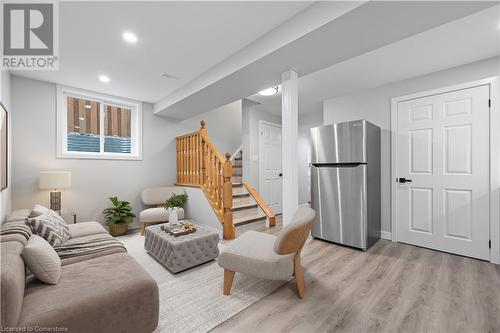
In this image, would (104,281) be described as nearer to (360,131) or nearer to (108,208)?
(108,208)

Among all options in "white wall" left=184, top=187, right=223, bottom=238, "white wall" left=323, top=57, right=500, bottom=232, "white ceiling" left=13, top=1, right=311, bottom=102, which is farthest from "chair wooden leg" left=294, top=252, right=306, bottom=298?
"white wall" left=323, top=57, right=500, bottom=232

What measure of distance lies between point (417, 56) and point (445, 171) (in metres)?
1.61

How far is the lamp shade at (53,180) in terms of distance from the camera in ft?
9.86

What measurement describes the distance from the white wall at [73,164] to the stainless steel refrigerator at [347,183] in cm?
330

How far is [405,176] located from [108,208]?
16.6 ft

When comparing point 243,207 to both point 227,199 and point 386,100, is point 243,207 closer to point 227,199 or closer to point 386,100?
point 227,199

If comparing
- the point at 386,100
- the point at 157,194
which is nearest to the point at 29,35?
the point at 157,194

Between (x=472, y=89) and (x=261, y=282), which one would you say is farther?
(x=472, y=89)

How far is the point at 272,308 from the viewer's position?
5.69ft

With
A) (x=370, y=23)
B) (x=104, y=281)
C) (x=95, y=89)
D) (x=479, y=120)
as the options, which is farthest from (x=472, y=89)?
(x=95, y=89)

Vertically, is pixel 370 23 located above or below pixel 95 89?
Result: below

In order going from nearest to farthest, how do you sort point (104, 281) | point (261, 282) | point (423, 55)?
1. point (104, 281)
2. point (261, 282)
3. point (423, 55)

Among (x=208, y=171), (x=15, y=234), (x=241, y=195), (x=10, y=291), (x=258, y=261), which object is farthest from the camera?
(x=241, y=195)

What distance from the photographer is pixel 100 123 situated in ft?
13.1
